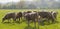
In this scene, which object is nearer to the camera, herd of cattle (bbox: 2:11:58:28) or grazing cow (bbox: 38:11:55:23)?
herd of cattle (bbox: 2:11:58:28)

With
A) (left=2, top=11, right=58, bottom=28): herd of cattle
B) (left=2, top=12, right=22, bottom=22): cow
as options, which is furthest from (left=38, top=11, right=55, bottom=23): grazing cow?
(left=2, top=12, right=22, bottom=22): cow

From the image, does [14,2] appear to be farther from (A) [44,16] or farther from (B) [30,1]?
(A) [44,16]

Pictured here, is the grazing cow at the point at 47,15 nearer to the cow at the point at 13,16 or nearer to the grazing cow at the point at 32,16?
the grazing cow at the point at 32,16

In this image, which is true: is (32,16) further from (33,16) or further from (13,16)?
(13,16)

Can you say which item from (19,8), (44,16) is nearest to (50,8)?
(44,16)

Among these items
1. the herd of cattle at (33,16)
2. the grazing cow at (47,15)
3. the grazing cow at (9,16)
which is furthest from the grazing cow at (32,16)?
the grazing cow at (9,16)

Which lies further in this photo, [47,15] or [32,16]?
[47,15]

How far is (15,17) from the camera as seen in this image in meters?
2.59

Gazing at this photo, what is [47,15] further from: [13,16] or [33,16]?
[13,16]

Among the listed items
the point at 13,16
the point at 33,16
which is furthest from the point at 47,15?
the point at 13,16

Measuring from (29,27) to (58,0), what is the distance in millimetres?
777

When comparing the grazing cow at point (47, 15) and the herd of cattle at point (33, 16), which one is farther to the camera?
the grazing cow at point (47, 15)

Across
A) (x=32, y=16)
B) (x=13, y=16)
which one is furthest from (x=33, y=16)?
(x=13, y=16)

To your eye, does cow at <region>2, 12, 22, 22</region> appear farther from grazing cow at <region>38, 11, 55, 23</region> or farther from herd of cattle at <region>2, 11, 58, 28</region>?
grazing cow at <region>38, 11, 55, 23</region>
